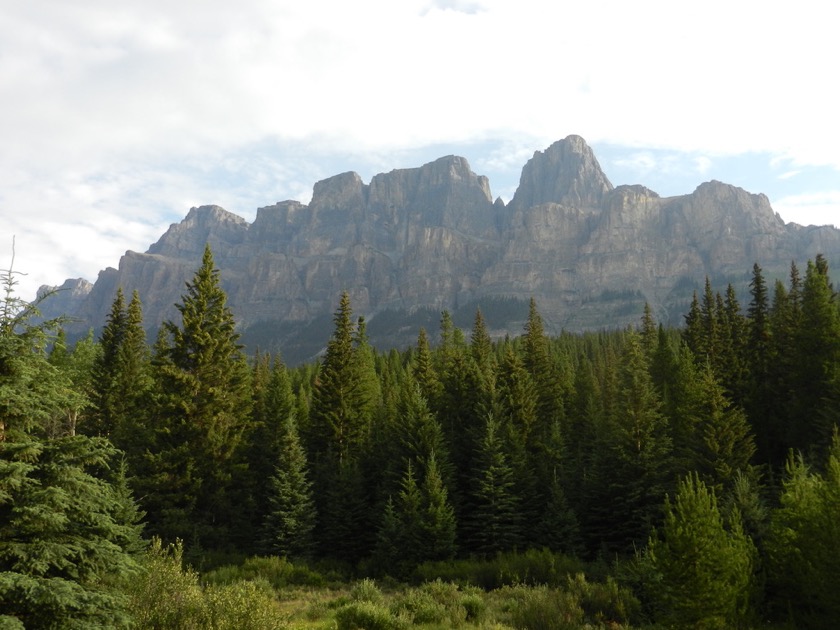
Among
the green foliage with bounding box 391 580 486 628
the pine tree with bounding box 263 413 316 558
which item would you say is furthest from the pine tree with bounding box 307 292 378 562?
the green foliage with bounding box 391 580 486 628

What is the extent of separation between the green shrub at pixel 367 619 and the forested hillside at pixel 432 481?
126 mm

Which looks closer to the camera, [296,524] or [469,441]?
[296,524]

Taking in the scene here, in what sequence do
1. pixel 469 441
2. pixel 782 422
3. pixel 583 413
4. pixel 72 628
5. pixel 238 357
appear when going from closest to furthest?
1. pixel 72 628
2. pixel 238 357
3. pixel 469 441
4. pixel 782 422
5. pixel 583 413

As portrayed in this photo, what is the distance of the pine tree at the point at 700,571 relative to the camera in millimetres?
16078

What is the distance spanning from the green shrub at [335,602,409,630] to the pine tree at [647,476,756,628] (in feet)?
27.6

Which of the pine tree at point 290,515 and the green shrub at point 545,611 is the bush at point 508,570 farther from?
the pine tree at point 290,515

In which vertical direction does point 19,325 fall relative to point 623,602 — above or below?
above

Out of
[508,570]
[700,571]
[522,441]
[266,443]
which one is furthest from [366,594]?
[266,443]

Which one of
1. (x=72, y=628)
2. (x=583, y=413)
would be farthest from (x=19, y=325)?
(x=583, y=413)

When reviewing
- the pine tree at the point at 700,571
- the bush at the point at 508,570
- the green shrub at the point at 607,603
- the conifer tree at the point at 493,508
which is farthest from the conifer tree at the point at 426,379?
the pine tree at the point at 700,571

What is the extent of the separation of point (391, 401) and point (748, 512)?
2924 cm

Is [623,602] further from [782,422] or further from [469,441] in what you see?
[782,422]

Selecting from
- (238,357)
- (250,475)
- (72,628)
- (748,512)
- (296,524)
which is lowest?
(296,524)

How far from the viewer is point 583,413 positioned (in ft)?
178
